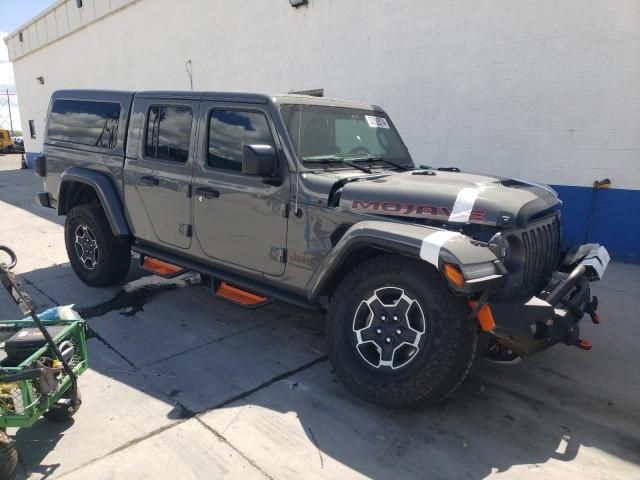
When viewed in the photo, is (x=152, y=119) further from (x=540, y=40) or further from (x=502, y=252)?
(x=540, y=40)

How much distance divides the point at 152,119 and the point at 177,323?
6.11 ft

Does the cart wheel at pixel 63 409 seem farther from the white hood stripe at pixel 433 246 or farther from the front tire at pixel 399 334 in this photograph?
the white hood stripe at pixel 433 246

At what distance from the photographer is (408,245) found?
103 inches

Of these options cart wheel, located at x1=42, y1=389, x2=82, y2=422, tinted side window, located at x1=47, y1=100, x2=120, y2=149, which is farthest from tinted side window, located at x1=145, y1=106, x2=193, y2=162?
cart wheel, located at x1=42, y1=389, x2=82, y2=422

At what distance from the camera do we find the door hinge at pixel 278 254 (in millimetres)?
3363

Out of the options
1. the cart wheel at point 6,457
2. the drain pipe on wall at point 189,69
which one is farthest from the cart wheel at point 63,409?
the drain pipe on wall at point 189,69

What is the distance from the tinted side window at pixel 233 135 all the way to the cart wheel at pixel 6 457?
2205 mm

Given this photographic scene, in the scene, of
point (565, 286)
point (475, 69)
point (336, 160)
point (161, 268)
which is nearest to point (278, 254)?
point (336, 160)

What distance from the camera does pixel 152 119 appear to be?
4.24m

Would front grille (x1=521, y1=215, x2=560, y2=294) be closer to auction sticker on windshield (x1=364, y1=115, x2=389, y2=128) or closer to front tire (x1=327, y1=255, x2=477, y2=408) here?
front tire (x1=327, y1=255, x2=477, y2=408)

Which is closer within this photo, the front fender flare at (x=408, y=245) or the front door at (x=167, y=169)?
the front fender flare at (x=408, y=245)

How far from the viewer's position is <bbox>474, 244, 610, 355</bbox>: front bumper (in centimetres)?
246

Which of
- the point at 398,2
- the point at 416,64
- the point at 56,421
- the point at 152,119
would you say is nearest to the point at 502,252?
the point at 56,421

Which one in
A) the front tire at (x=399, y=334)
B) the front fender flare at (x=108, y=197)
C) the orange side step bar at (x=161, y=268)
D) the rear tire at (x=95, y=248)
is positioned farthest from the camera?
the rear tire at (x=95, y=248)
